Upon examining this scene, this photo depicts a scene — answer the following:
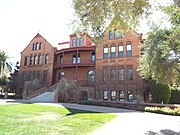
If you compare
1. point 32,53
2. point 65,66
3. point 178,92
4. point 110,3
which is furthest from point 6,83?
point 110,3

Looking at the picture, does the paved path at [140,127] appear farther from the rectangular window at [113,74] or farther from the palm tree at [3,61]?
the palm tree at [3,61]

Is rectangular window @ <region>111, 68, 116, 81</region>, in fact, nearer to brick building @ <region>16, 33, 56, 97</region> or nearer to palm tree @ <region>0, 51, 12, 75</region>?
brick building @ <region>16, 33, 56, 97</region>

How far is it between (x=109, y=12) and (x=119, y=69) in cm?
2008

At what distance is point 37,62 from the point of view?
38.5m

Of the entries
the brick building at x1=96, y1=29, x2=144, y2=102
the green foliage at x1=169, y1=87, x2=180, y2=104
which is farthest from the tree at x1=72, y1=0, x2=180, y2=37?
the green foliage at x1=169, y1=87, x2=180, y2=104

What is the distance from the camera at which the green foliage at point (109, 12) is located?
9438 mm

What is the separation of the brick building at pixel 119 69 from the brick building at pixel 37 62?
408 inches

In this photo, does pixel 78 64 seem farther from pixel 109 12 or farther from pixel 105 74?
pixel 109 12

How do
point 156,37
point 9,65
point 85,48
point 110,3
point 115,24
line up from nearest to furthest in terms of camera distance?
1. point 110,3
2. point 115,24
3. point 156,37
4. point 85,48
5. point 9,65

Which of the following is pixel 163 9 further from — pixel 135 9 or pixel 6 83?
pixel 6 83

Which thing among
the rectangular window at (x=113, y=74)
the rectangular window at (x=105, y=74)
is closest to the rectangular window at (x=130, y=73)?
the rectangular window at (x=113, y=74)

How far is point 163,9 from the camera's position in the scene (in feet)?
34.1

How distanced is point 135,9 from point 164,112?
9.58 meters

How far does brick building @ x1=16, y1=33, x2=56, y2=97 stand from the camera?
120 feet
